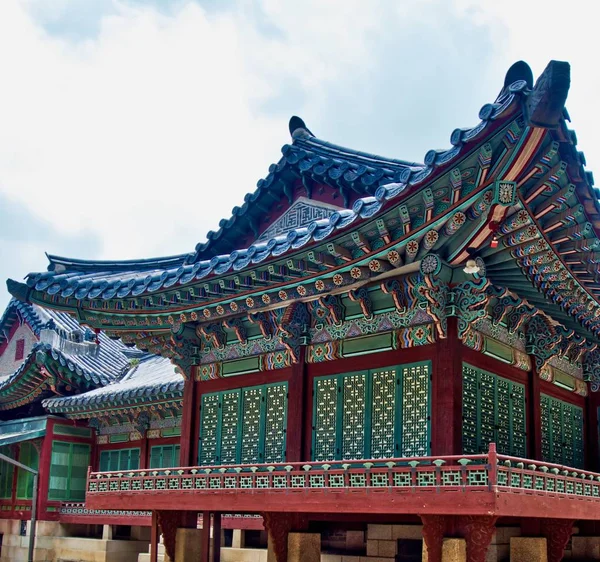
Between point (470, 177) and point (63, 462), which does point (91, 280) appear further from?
point (63, 462)

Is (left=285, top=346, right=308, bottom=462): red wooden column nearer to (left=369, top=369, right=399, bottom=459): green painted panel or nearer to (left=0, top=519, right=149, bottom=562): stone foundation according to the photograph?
(left=369, top=369, right=399, bottom=459): green painted panel

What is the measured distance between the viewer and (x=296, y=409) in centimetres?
1387

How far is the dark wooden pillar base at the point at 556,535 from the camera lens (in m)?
12.7

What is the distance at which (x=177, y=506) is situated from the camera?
533 inches

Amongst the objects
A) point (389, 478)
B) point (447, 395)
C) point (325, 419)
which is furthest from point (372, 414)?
point (389, 478)

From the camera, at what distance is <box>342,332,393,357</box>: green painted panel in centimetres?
1293

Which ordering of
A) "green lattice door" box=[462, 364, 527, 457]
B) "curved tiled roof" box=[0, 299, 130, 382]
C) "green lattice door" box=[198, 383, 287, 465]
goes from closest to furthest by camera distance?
"green lattice door" box=[462, 364, 527, 457] → "green lattice door" box=[198, 383, 287, 465] → "curved tiled roof" box=[0, 299, 130, 382]

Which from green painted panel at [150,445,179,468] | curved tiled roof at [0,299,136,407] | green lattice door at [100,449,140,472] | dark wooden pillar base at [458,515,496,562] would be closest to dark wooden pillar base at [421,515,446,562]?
dark wooden pillar base at [458,515,496,562]

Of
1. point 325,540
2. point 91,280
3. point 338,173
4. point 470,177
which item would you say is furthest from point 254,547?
point 470,177

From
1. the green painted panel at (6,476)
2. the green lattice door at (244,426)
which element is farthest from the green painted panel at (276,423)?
the green painted panel at (6,476)

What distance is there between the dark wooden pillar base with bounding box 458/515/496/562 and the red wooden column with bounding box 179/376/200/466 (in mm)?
6750

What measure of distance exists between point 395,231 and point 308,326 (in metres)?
3.34

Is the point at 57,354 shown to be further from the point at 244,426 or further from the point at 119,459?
the point at 244,426

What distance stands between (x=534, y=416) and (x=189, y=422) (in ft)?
21.9
